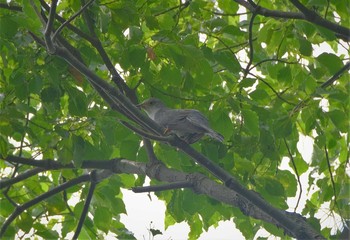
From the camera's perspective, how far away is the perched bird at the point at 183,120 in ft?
16.6

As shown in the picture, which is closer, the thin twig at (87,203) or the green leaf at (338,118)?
the green leaf at (338,118)

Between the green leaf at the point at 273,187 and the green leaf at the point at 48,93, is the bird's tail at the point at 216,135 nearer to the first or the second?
the green leaf at the point at 273,187

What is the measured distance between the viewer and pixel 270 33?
4586 mm

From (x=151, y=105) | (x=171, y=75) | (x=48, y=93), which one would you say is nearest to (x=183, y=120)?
(x=151, y=105)

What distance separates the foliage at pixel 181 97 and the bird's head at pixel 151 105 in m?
0.11

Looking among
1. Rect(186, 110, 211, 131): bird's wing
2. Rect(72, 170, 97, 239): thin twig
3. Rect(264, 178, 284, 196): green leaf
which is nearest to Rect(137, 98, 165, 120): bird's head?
Rect(186, 110, 211, 131): bird's wing

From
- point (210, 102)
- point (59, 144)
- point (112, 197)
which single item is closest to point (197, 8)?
point (210, 102)

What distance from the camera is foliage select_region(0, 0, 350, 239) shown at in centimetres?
434

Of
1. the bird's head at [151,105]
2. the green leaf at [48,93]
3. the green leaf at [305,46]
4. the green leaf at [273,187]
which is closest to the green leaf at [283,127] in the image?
the green leaf at [305,46]

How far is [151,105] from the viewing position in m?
5.88

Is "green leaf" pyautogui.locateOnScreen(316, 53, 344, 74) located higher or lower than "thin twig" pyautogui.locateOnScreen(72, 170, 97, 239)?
higher

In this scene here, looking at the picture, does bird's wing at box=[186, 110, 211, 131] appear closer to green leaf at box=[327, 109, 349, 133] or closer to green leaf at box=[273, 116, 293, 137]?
green leaf at box=[273, 116, 293, 137]

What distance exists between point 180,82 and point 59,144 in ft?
3.39

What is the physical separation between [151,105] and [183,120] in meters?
0.45
